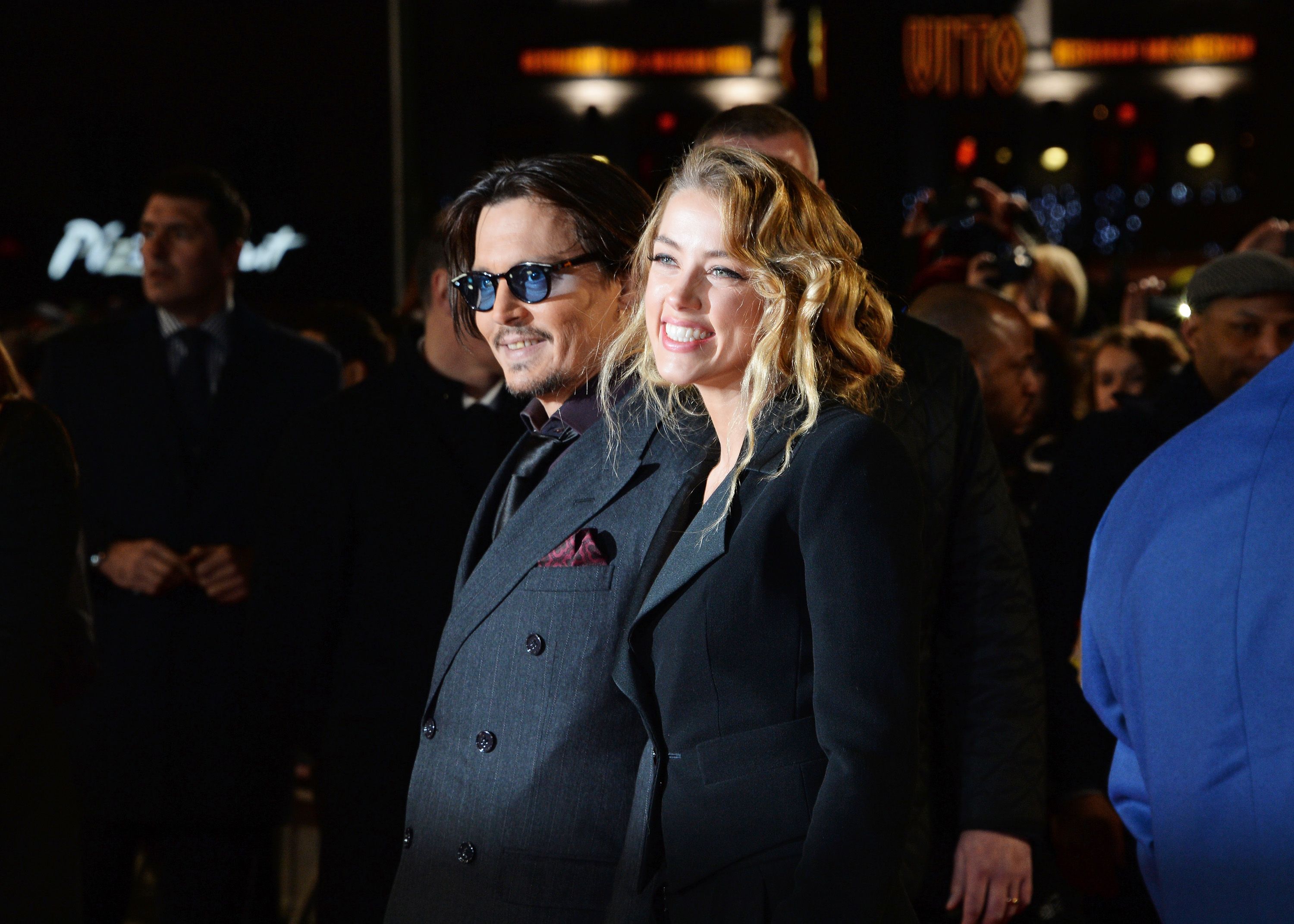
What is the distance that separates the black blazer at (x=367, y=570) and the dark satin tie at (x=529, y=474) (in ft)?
2.15

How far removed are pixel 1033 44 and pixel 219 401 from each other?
27.8m

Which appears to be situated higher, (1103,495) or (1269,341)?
(1269,341)

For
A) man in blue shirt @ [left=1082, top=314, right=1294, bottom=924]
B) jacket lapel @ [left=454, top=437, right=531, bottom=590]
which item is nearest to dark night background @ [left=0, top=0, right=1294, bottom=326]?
jacket lapel @ [left=454, top=437, right=531, bottom=590]

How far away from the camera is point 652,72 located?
2902cm

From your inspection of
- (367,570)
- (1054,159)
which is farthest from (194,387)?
(1054,159)

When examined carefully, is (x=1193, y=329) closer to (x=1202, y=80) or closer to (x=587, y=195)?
(x=587, y=195)

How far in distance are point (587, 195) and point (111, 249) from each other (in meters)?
27.5

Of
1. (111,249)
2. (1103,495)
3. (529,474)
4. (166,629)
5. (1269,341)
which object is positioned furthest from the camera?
(111,249)

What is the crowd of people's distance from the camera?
1610 mm

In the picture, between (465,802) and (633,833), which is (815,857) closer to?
(633,833)

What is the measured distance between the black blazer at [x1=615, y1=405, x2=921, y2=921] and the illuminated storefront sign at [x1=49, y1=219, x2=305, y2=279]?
2701cm

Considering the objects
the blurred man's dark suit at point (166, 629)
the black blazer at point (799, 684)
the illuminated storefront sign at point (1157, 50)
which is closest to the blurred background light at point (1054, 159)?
the illuminated storefront sign at point (1157, 50)

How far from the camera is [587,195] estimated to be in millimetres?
2512

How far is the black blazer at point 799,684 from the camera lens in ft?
5.42
